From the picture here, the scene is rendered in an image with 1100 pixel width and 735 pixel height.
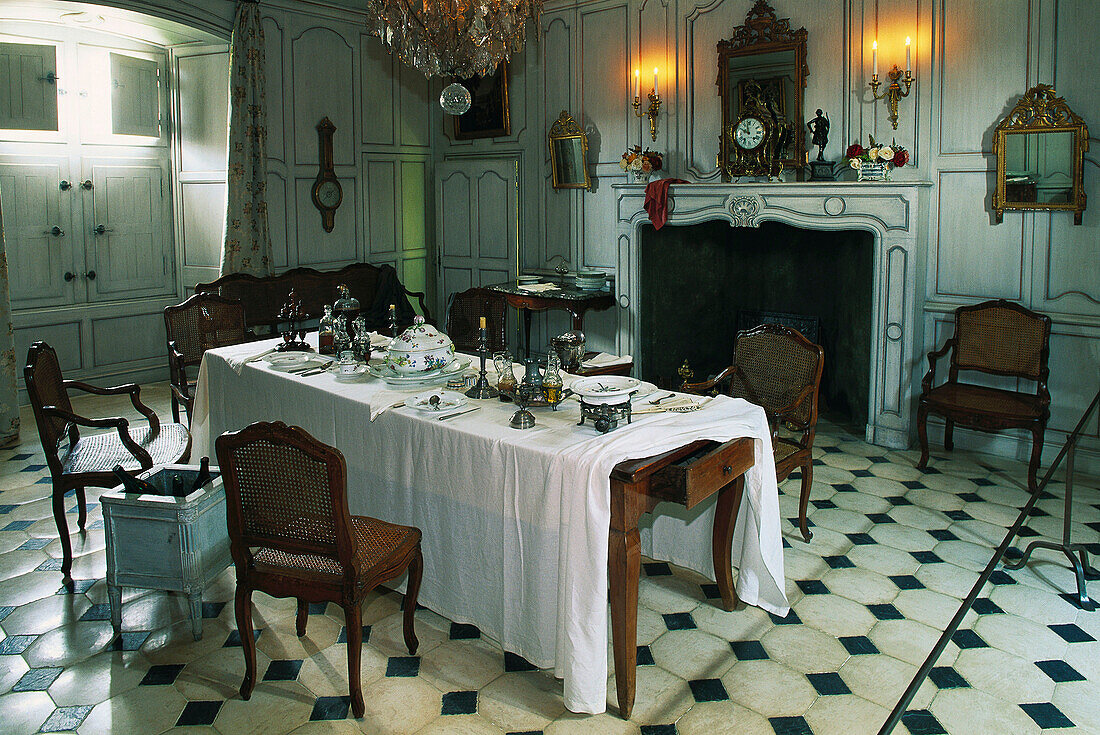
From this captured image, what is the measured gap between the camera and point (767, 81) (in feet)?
21.1

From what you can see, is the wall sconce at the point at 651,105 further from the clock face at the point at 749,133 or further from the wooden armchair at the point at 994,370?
the wooden armchair at the point at 994,370

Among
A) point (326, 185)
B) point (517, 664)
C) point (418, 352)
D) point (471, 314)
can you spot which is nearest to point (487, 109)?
point (326, 185)

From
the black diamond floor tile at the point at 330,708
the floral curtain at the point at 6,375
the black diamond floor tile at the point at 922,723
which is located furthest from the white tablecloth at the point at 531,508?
the floral curtain at the point at 6,375

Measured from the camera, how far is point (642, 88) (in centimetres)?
726

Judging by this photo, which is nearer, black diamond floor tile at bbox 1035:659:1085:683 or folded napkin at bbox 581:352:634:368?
black diamond floor tile at bbox 1035:659:1085:683

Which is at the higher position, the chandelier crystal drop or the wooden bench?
the chandelier crystal drop

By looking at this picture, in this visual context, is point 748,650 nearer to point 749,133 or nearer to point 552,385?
point 552,385

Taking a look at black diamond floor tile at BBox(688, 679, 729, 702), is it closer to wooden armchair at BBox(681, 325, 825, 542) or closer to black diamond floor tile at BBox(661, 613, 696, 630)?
black diamond floor tile at BBox(661, 613, 696, 630)

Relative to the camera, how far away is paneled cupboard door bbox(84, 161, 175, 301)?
779 centimetres

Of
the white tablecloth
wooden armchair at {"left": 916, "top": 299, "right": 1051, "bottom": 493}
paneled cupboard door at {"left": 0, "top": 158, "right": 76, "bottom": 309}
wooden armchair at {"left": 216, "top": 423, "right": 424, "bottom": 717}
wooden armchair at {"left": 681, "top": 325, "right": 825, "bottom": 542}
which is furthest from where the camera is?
paneled cupboard door at {"left": 0, "top": 158, "right": 76, "bottom": 309}

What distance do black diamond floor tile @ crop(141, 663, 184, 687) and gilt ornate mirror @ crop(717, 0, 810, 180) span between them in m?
4.93

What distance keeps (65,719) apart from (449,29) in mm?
3137

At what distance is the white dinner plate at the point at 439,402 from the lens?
3.52 m

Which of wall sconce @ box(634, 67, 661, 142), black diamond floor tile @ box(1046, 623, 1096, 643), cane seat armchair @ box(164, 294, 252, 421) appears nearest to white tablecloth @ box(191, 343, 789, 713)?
black diamond floor tile @ box(1046, 623, 1096, 643)
